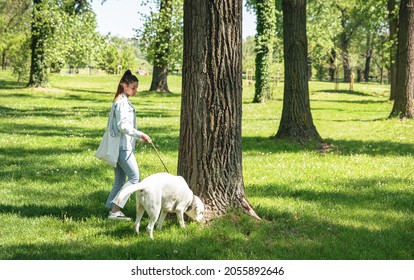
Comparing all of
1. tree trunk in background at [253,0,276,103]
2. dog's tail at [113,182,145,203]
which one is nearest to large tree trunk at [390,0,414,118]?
tree trunk in background at [253,0,276,103]

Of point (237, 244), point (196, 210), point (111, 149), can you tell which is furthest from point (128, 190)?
point (237, 244)

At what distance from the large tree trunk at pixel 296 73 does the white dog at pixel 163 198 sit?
8119mm

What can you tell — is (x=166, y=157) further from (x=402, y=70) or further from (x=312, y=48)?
(x=312, y=48)

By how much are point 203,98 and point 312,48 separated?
151ft

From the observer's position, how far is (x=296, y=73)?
46.2 feet

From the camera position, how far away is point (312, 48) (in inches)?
1984

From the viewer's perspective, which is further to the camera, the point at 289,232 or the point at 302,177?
the point at 302,177

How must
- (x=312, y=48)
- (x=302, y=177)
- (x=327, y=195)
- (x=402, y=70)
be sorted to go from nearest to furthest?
(x=327, y=195), (x=302, y=177), (x=402, y=70), (x=312, y=48)

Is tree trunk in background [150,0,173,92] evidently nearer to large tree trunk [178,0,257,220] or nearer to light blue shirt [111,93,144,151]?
light blue shirt [111,93,144,151]

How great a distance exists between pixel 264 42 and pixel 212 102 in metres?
23.2

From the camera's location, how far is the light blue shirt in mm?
6812

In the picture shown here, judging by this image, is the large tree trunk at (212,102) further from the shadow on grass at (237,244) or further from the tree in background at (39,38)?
the tree in background at (39,38)

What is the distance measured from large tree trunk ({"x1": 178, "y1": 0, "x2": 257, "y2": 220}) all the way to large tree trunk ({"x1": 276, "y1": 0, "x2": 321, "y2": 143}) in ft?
25.2
